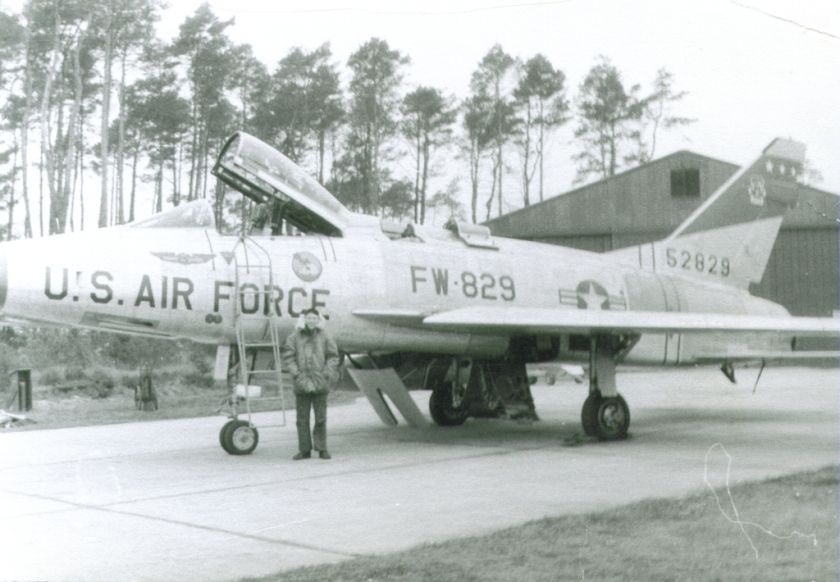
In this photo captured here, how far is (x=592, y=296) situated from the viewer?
13047mm

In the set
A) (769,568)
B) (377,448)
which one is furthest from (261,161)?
(769,568)

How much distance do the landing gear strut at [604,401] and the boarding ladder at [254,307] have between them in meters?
3.76

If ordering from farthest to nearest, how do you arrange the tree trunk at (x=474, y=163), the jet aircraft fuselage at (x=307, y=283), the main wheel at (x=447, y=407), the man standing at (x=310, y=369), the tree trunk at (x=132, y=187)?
the tree trunk at (x=132, y=187)
the tree trunk at (x=474, y=163)
the main wheel at (x=447, y=407)
the man standing at (x=310, y=369)
the jet aircraft fuselage at (x=307, y=283)

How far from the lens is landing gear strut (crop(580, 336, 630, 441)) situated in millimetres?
11516

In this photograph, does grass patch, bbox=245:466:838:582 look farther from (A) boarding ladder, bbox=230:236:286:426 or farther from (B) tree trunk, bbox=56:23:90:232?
(B) tree trunk, bbox=56:23:90:232

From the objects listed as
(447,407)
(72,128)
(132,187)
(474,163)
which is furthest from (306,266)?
(132,187)

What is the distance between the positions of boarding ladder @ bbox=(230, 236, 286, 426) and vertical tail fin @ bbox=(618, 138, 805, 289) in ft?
23.2

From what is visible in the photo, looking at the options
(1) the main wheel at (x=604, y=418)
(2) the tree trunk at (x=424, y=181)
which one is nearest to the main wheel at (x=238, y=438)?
(1) the main wheel at (x=604, y=418)

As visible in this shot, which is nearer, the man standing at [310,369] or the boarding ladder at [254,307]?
the man standing at [310,369]

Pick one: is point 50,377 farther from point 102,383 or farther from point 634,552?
point 634,552

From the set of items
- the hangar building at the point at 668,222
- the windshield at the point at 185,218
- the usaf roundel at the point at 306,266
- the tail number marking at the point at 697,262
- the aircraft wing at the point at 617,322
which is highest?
the hangar building at the point at 668,222

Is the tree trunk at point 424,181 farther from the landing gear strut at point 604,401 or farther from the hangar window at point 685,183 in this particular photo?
the landing gear strut at point 604,401

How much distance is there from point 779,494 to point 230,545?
→ 403 centimetres

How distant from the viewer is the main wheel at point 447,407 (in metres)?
13.5
